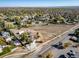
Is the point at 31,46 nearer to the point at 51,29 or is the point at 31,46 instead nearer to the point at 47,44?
the point at 47,44

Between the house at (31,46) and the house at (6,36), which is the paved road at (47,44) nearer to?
the house at (31,46)

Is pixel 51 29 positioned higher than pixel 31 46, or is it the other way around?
pixel 51 29

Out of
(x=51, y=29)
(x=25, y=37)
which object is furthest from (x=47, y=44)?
(x=25, y=37)

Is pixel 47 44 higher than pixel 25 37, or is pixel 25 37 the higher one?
pixel 25 37

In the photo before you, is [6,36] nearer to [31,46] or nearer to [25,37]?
[25,37]

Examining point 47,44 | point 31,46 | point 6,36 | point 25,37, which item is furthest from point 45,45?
point 6,36

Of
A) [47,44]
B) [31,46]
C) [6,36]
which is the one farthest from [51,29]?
[6,36]

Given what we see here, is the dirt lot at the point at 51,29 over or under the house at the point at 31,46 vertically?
over

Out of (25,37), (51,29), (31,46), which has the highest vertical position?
(51,29)

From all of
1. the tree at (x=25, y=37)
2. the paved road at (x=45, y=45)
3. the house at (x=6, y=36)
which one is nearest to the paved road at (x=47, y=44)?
the paved road at (x=45, y=45)

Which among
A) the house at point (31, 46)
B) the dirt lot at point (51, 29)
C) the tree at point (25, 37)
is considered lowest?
the house at point (31, 46)

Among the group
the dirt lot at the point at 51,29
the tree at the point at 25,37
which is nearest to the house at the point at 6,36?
the tree at the point at 25,37

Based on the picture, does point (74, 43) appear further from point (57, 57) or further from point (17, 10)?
point (17, 10)
